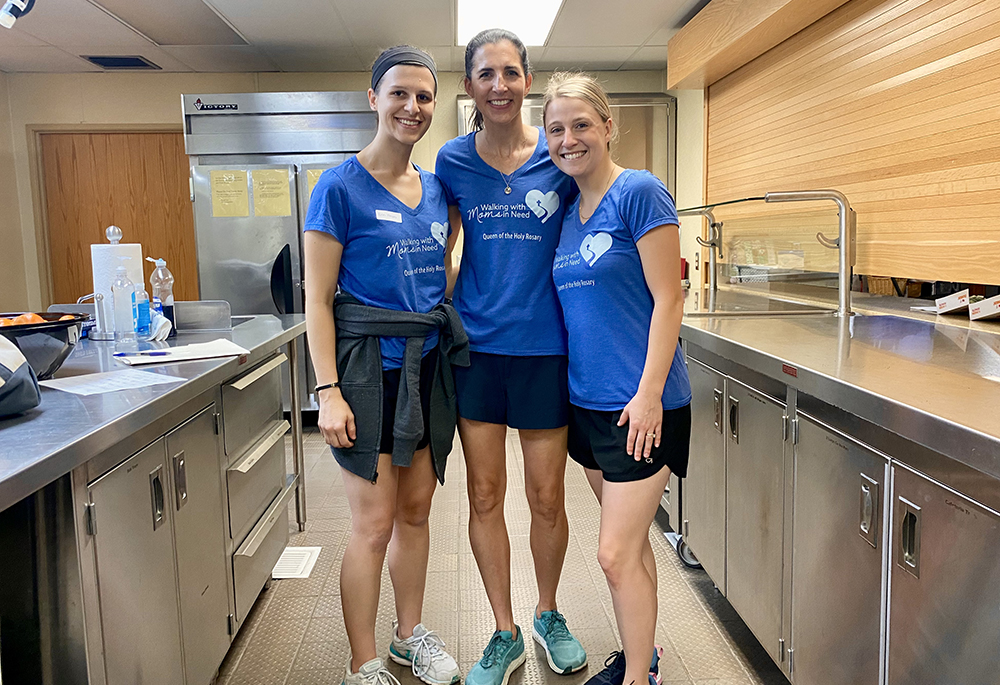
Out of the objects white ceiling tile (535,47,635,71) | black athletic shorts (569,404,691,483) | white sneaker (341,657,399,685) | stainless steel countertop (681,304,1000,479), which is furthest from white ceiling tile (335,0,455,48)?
white sneaker (341,657,399,685)

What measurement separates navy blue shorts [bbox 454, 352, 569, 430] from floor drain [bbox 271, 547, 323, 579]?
4.00 ft

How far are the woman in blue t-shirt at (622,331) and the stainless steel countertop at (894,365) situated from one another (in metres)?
0.30

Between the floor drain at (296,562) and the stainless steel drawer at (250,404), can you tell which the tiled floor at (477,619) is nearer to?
the floor drain at (296,562)

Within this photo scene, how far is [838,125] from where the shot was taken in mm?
2846

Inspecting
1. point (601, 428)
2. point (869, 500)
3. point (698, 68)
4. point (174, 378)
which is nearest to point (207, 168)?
point (698, 68)

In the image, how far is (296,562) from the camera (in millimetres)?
2719

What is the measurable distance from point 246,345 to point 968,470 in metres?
1.75

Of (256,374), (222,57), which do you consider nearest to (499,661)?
(256,374)

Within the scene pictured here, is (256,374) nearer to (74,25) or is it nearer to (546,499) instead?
(546,499)

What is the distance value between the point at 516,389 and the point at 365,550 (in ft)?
1.65

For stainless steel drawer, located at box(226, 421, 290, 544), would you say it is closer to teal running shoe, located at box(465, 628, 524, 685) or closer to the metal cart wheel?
teal running shoe, located at box(465, 628, 524, 685)

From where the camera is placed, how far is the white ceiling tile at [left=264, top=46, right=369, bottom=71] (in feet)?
15.8

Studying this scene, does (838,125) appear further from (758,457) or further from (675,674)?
(675,674)

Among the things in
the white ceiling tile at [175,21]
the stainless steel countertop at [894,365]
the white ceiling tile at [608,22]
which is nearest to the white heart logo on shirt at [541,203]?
the stainless steel countertop at [894,365]
